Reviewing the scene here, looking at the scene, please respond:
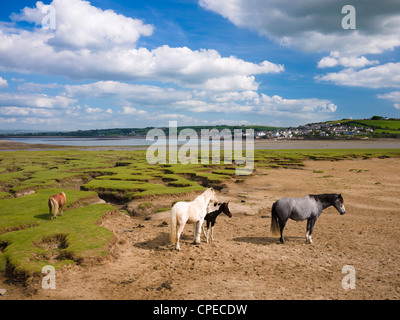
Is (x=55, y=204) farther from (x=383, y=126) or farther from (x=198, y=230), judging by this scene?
(x=383, y=126)

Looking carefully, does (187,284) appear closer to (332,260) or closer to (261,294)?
(261,294)

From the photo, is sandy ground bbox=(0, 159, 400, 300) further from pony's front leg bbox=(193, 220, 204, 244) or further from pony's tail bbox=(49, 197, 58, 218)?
pony's tail bbox=(49, 197, 58, 218)

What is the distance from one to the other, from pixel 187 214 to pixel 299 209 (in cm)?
548

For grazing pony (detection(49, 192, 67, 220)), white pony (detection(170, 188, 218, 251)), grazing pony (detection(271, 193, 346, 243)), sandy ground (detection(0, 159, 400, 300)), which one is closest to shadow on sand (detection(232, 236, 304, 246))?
sandy ground (detection(0, 159, 400, 300))

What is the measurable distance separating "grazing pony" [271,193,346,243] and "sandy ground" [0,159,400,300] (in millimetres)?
890

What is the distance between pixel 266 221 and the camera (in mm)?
15977

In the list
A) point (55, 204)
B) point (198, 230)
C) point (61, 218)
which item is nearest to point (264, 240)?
point (198, 230)

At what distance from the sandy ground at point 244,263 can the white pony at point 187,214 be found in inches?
27.7

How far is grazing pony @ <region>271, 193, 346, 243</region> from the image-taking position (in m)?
11.8

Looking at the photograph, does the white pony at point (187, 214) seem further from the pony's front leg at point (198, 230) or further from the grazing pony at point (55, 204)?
the grazing pony at point (55, 204)

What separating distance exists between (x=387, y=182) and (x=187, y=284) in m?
30.5

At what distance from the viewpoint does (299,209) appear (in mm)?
11906

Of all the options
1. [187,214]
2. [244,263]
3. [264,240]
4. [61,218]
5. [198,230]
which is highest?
[187,214]

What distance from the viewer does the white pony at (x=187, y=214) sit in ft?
35.3
